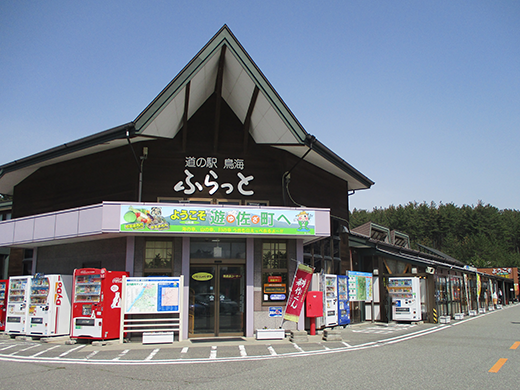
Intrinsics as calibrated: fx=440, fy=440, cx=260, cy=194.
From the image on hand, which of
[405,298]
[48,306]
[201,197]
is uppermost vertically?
[201,197]

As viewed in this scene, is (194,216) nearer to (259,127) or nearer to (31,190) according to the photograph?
(259,127)

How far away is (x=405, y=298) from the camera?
19.3 meters

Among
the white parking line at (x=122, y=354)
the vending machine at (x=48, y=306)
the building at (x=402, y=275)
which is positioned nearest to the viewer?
the white parking line at (x=122, y=354)

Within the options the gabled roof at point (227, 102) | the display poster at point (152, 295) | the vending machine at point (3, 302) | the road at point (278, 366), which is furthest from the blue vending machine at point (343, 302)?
the vending machine at point (3, 302)

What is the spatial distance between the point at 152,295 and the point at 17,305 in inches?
191

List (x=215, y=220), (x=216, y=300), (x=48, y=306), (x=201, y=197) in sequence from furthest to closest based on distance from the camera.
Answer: (x=201, y=197) → (x=216, y=300) → (x=48, y=306) → (x=215, y=220)

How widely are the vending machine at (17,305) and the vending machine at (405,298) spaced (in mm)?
14516

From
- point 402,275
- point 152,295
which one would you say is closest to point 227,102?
point 152,295

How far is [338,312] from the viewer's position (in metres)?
16.4

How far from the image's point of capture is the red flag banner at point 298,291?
45.2ft

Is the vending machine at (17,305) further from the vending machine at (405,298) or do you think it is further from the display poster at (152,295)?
the vending machine at (405,298)

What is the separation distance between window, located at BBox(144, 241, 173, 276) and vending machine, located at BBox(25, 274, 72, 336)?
2.63 metres

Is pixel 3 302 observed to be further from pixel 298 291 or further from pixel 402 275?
pixel 402 275

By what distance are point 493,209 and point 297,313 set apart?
85875mm
